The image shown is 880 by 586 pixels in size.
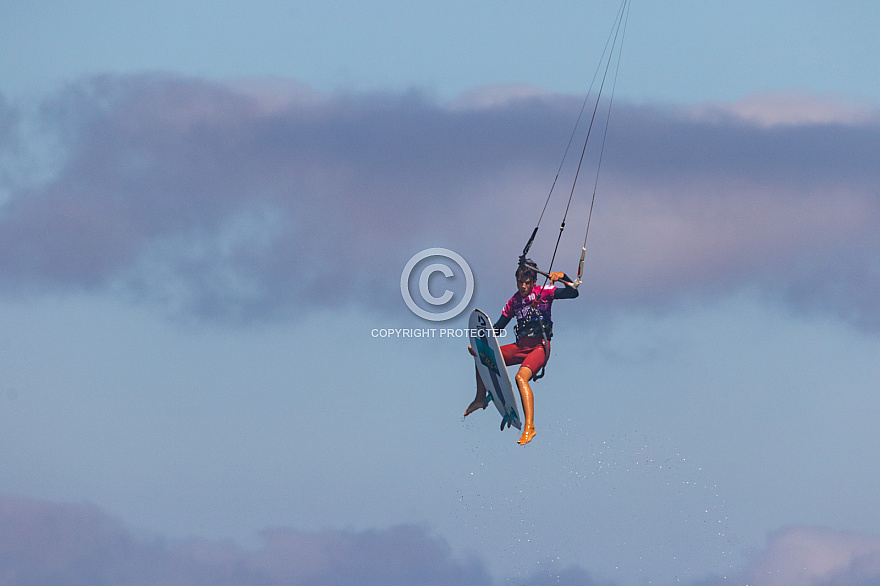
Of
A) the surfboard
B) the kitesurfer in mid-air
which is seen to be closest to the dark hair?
the kitesurfer in mid-air

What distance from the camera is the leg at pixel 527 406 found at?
33531 mm

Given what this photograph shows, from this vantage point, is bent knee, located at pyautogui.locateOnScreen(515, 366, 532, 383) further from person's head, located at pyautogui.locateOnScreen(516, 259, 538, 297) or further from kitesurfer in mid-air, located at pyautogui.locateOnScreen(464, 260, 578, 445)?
person's head, located at pyautogui.locateOnScreen(516, 259, 538, 297)

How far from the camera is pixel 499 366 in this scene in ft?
111

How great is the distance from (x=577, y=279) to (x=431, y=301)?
23.3ft

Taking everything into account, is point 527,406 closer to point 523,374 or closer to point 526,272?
point 523,374

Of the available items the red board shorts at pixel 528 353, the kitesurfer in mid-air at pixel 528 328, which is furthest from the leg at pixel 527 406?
the red board shorts at pixel 528 353

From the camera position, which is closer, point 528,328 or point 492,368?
point 528,328

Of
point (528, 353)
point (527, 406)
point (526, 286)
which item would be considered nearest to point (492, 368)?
point (528, 353)

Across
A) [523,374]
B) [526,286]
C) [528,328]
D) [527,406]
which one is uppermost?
[526,286]

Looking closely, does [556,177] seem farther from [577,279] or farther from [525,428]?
[525,428]

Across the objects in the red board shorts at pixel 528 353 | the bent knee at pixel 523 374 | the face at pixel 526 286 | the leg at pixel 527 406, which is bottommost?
the leg at pixel 527 406

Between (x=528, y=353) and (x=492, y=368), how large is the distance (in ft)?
2.81

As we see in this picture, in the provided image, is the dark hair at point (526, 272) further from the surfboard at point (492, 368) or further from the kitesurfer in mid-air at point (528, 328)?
the surfboard at point (492, 368)

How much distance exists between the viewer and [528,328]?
34.3 m
